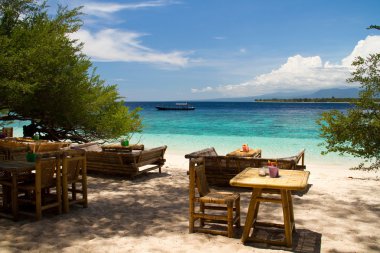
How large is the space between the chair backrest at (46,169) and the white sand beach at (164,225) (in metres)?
0.59

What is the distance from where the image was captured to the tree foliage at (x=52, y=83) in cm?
777

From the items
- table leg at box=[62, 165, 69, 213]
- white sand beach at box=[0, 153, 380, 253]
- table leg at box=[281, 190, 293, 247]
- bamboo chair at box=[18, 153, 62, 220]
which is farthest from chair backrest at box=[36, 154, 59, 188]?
table leg at box=[281, 190, 293, 247]

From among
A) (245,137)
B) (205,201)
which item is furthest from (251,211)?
Result: (245,137)

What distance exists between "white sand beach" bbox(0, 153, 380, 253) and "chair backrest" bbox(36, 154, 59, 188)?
59cm

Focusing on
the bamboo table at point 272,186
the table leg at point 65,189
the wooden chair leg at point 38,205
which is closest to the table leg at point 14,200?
the wooden chair leg at point 38,205

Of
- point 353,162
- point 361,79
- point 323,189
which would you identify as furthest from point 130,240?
point 353,162

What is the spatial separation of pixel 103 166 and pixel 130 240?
5.30 meters

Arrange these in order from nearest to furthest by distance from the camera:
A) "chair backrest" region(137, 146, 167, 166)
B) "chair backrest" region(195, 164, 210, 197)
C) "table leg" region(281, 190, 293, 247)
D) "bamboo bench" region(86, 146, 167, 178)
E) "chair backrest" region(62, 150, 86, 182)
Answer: "table leg" region(281, 190, 293, 247)
"chair backrest" region(195, 164, 210, 197)
"chair backrest" region(62, 150, 86, 182)
"bamboo bench" region(86, 146, 167, 178)
"chair backrest" region(137, 146, 167, 166)

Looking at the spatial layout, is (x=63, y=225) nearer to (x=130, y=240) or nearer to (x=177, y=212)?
(x=130, y=240)

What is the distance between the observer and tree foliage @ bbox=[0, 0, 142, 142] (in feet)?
25.5

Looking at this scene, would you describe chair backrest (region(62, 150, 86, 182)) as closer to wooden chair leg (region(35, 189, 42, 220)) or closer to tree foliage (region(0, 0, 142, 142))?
wooden chair leg (region(35, 189, 42, 220))

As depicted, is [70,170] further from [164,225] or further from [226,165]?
[226,165]

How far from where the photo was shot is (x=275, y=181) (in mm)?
4605

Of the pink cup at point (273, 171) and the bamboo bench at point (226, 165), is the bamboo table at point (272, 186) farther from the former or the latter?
the bamboo bench at point (226, 165)
